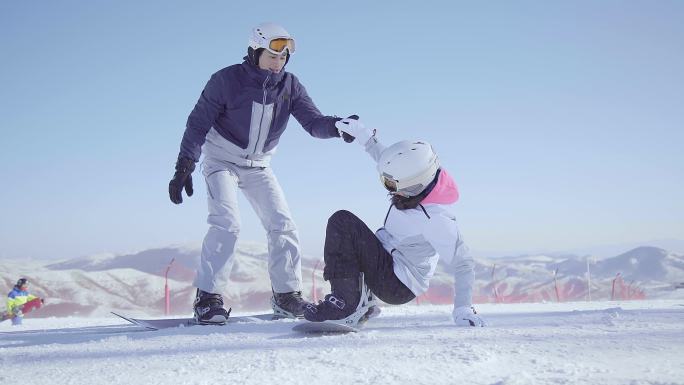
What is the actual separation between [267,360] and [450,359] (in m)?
0.59

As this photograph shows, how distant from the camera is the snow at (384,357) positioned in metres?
1.51

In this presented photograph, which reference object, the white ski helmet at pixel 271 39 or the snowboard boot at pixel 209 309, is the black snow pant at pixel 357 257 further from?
the white ski helmet at pixel 271 39

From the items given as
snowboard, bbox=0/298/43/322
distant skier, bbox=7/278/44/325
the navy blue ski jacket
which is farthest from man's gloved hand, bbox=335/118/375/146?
snowboard, bbox=0/298/43/322

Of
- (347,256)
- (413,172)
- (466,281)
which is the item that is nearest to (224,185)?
(347,256)

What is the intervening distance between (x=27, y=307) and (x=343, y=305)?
6.14 metres

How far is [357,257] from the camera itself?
269cm

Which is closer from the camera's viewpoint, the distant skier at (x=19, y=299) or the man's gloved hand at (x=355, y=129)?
the man's gloved hand at (x=355, y=129)

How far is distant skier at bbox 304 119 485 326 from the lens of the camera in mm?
2602

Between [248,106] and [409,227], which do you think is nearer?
[409,227]

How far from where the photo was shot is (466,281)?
8.82ft

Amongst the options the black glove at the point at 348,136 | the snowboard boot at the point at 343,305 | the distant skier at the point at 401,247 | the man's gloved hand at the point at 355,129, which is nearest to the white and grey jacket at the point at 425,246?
the distant skier at the point at 401,247

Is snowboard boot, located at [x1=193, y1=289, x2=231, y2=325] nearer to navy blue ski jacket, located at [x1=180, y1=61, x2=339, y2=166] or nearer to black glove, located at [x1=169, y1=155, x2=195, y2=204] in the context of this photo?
black glove, located at [x1=169, y1=155, x2=195, y2=204]

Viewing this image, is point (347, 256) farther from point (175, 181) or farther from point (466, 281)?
point (175, 181)

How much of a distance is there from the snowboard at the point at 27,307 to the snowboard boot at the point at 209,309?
15.8 feet
